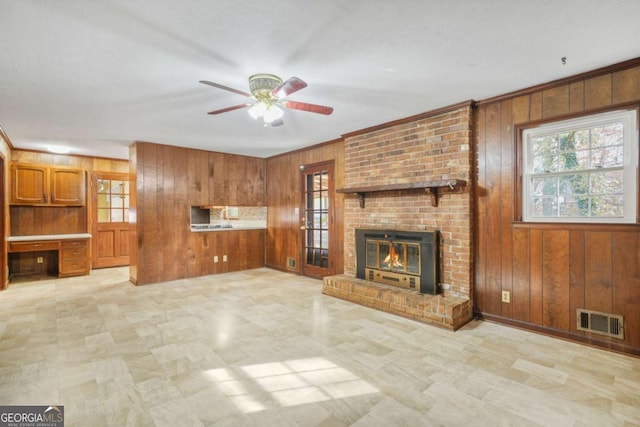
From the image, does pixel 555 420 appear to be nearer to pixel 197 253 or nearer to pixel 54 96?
pixel 54 96

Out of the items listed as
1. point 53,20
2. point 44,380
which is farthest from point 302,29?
point 44,380

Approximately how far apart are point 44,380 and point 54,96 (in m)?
2.71

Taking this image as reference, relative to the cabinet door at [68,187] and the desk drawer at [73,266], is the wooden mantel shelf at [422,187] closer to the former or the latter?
the desk drawer at [73,266]

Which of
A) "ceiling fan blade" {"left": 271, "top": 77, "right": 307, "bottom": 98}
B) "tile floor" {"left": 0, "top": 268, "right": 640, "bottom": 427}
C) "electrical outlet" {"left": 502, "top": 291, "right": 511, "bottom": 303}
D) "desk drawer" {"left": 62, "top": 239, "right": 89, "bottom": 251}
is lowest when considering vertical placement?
"tile floor" {"left": 0, "top": 268, "right": 640, "bottom": 427}

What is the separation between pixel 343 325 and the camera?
128 inches

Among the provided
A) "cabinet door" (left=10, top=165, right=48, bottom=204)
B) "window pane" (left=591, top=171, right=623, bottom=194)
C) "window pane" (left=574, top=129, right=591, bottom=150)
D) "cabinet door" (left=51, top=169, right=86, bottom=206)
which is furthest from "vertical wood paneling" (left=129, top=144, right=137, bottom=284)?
"window pane" (left=591, top=171, right=623, bottom=194)

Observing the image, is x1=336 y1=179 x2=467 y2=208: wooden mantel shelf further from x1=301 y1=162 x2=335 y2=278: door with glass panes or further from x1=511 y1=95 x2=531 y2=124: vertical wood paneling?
x1=301 y1=162 x2=335 y2=278: door with glass panes

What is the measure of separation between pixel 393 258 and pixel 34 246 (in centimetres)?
613

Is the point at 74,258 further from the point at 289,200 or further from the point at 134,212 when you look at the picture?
the point at 289,200

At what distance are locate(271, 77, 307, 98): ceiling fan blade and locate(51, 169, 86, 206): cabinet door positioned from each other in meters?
5.83

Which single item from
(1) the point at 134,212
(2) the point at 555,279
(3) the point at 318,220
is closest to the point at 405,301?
(2) the point at 555,279

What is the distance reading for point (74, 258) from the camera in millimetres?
5723

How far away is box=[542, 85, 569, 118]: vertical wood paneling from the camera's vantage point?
2.84 m

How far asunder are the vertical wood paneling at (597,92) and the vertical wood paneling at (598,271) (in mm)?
1136
